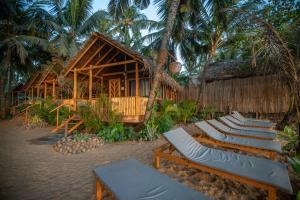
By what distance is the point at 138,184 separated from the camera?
2143mm

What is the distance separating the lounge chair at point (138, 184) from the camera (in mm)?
1894

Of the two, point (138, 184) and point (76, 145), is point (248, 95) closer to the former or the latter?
point (76, 145)

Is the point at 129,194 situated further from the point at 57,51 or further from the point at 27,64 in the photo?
the point at 27,64

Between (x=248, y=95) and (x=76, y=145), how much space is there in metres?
9.89

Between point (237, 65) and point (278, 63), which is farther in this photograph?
point (237, 65)

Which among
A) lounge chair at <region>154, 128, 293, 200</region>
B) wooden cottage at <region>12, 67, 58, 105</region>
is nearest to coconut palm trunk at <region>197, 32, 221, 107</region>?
lounge chair at <region>154, 128, 293, 200</region>

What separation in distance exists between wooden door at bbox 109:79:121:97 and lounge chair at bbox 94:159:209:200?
1005 cm

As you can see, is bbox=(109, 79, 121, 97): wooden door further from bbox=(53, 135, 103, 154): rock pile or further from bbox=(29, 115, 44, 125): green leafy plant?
bbox=(53, 135, 103, 154): rock pile

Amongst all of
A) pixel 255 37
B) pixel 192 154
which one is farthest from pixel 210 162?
pixel 255 37

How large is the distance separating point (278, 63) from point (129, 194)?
4831 millimetres

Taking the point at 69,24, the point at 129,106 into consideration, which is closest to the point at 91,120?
the point at 129,106

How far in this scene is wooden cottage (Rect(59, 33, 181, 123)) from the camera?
795 cm

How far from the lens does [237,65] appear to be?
11.6 meters

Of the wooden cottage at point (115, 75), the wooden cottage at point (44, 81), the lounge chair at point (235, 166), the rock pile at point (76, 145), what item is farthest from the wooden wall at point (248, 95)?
the wooden cottage at point (44, 81)
